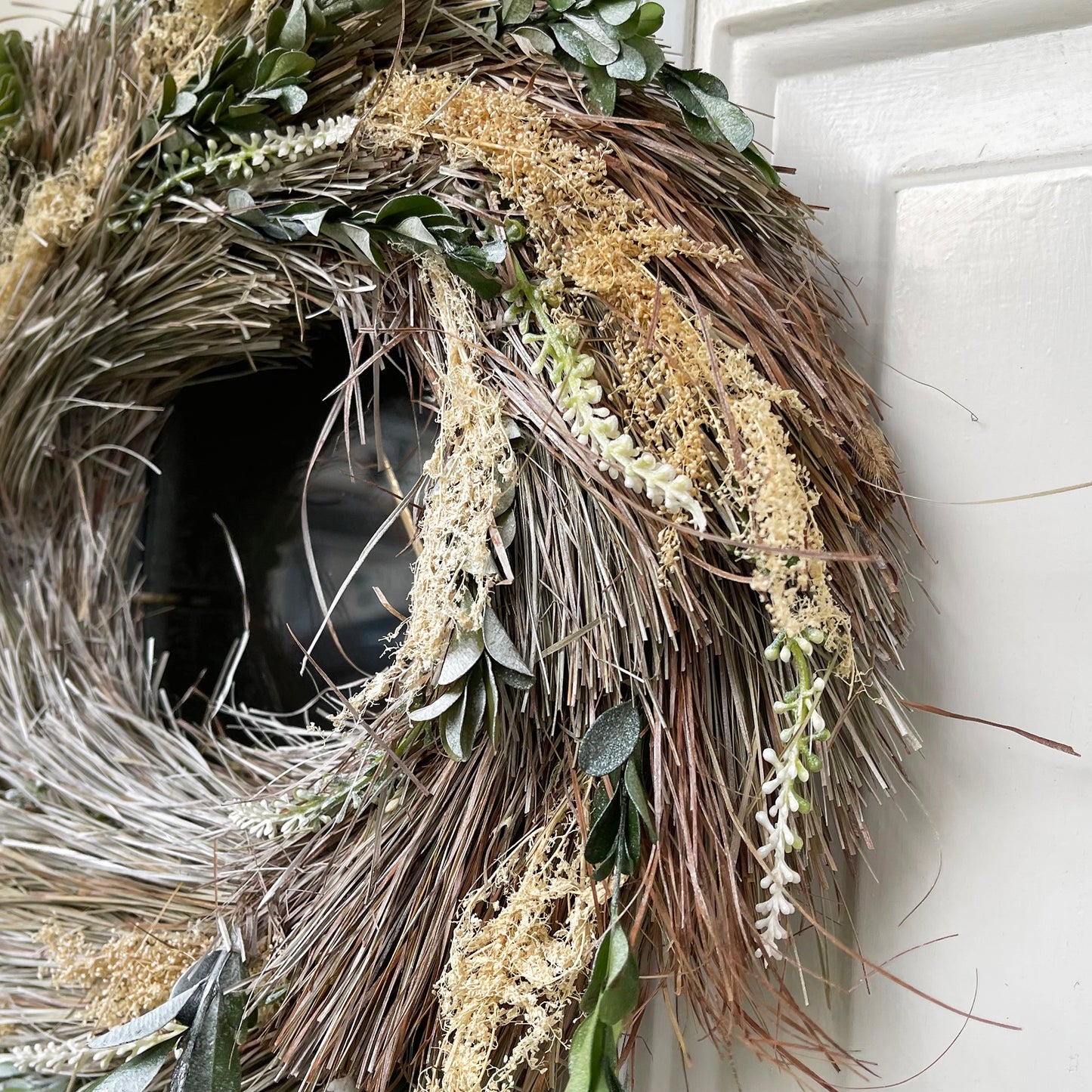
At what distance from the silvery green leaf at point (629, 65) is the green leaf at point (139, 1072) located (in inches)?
27.7

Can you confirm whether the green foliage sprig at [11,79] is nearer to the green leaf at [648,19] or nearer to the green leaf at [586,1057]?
the green leaf at [648,19]

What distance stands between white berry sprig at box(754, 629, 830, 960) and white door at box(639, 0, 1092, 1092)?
176 millimetres

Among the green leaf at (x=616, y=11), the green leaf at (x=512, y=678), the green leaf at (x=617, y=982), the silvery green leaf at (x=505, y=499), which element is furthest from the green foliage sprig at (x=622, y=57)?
the green leaf at (x=617, y=982)

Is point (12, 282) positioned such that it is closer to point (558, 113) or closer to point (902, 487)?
point (558, 113)

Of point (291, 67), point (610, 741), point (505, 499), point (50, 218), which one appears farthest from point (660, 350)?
point (50, 218)

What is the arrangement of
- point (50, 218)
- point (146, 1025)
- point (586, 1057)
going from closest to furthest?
point (586, 1057) < point (146, 1025) < point (50, 218)

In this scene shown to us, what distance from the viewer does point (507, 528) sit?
0.54m

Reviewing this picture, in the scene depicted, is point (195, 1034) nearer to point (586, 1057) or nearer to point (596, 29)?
point (586, 1057)

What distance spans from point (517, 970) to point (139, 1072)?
29cm

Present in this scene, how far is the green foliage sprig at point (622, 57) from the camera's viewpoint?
530 mm

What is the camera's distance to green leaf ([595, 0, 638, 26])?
526 millimetres

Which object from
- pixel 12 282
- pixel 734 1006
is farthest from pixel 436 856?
pixel 12 282

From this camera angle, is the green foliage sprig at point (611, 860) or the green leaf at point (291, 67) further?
the green leaf at point (291, 67)

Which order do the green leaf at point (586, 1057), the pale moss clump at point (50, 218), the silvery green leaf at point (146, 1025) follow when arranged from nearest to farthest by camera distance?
the green leaf at point (586, 1057), the silvery green leaf at point (146, 1025), the pale moss clump at point (50, 218)
